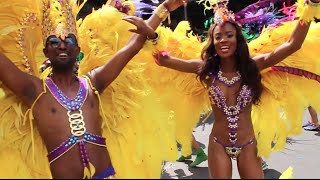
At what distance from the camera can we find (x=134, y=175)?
2.76 meters

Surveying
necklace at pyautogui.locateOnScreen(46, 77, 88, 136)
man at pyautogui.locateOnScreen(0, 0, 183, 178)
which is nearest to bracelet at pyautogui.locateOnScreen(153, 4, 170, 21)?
man at pyautogui.locateOnScreen(0, 0, 183, 178)

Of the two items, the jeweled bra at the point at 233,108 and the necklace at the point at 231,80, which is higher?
the necklace at the point at 231,80

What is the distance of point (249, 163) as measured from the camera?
282 centimetres

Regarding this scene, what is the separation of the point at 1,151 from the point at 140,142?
0.80 m

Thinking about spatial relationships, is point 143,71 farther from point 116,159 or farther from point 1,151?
point 1,151

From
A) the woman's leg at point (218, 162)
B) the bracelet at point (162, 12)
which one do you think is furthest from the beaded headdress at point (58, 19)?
the woman's leg at point (218, 162)

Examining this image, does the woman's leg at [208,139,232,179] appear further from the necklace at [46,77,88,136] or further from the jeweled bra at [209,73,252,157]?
the necklace at [46,77,88,136]

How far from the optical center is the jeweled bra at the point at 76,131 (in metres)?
2.38

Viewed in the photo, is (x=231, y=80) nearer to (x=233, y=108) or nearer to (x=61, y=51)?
(x=233, y=108)

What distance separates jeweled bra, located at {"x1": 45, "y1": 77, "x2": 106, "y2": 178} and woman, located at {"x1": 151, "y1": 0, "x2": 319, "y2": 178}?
73 cm

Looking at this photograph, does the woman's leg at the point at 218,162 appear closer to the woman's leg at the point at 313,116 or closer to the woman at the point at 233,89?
the woman at the point at 233,89

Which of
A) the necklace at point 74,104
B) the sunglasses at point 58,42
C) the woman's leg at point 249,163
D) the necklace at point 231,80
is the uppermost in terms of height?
the sunglasses at point 58,42

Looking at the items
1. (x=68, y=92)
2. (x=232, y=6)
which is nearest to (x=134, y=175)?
(x=68, y=92)

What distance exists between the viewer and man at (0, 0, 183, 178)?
2387 mm
